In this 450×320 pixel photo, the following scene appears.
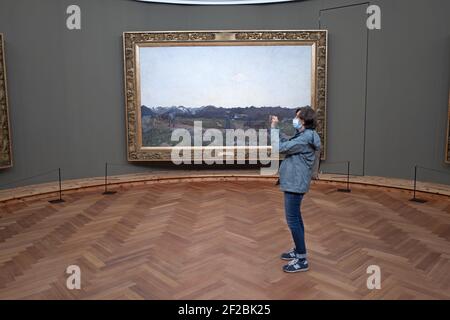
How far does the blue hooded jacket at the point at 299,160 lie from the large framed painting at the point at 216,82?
16.4ft

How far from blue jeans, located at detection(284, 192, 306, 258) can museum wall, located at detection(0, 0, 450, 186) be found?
17.0ft

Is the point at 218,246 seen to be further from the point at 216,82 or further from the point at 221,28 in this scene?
the point at 221,28

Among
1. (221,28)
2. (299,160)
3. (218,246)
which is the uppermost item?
(221,28)

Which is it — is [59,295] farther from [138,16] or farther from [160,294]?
[138,16]

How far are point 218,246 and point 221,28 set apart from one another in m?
5.87

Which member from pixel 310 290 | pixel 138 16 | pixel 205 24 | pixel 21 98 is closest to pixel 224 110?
pixel 205 24

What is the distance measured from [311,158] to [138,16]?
648cm

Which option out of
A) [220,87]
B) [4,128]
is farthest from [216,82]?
[4,128]

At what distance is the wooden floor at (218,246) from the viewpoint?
3.48 meters

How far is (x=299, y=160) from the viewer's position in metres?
3.60

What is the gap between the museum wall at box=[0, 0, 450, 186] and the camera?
291 inches

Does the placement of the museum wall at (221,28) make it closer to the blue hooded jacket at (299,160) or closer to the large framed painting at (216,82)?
the large framed painting at (216,82)

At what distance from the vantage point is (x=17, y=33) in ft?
23.6

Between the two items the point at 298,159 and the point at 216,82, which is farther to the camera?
the point at 216,82
